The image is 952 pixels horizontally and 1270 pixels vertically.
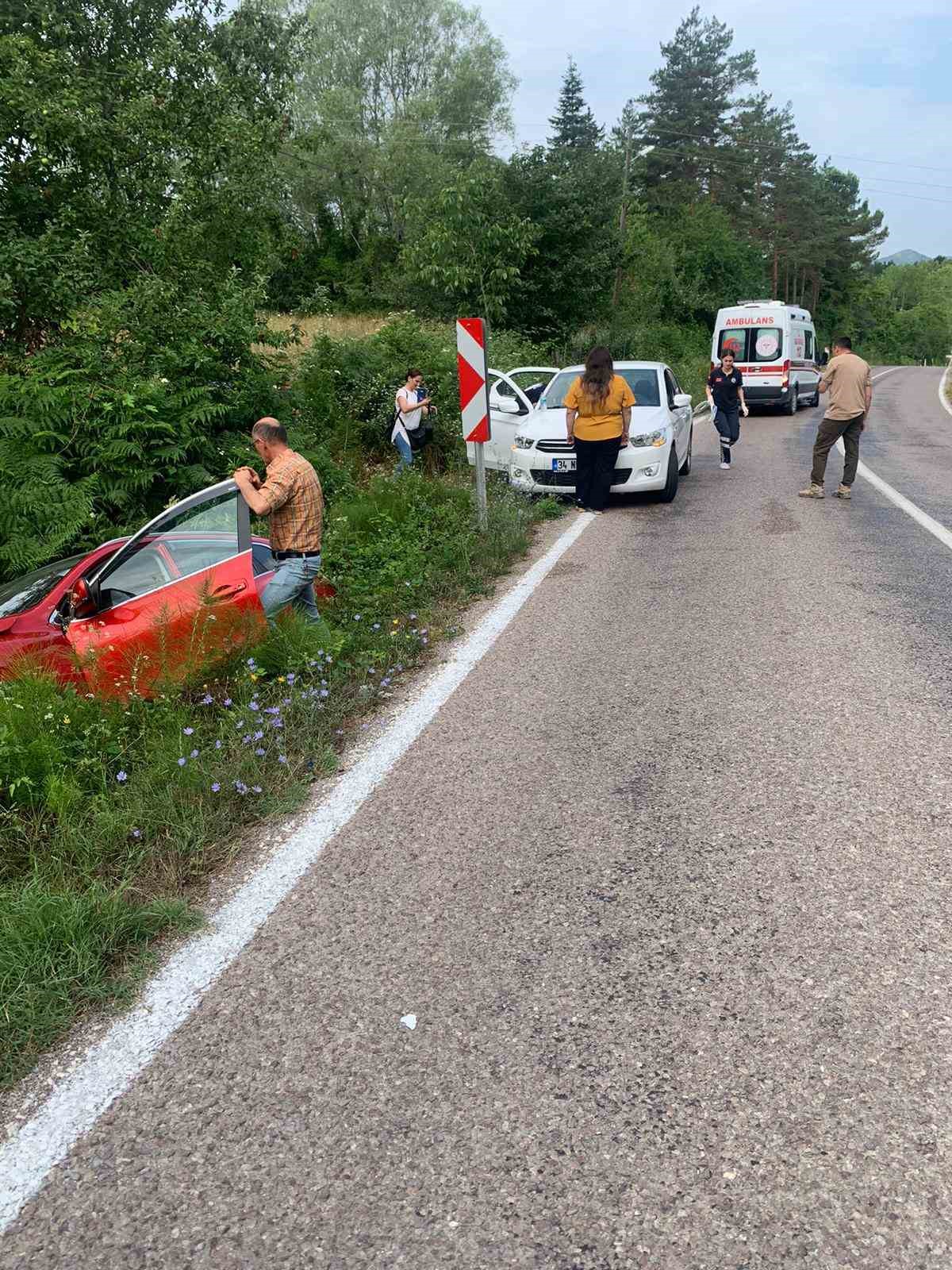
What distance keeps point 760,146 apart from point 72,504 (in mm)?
64857

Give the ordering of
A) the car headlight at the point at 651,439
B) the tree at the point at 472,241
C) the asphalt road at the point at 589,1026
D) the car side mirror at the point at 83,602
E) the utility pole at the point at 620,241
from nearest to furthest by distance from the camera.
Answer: the asphalt road at the point at 589,1026 < the car side mirror at the point at 83,602 < the car headlight at the point at 651,439 < the tree at the point at 472,241 < the utility pole at the point at 620,241

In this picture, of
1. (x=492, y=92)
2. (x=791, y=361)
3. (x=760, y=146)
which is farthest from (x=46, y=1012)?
(x=760, y=146)

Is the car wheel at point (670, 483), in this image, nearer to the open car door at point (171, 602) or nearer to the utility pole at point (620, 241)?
the open car door at point (171, 602)

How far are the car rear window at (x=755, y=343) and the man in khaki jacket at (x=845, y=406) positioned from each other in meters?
14.1

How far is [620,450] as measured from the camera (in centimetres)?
1082

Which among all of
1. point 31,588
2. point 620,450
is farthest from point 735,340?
point 31,588

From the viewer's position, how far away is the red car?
5031 millimetres

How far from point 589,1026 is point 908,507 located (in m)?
9.64

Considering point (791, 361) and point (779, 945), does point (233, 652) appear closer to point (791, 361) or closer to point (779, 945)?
point (779, 945)

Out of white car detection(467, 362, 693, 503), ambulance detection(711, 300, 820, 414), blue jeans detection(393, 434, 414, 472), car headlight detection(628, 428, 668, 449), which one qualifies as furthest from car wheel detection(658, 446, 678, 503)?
ambulance detection(711, 300, 820, 414)

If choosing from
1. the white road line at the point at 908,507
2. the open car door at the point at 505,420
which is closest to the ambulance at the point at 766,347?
the white road line at the point at 908,507

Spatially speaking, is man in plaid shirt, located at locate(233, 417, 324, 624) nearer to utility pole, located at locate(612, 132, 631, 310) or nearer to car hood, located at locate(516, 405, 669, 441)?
car hood, located at locate(516, 405, 669, 441)

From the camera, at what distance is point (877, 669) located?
5289mm

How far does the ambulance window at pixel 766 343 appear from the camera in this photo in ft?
80.3
